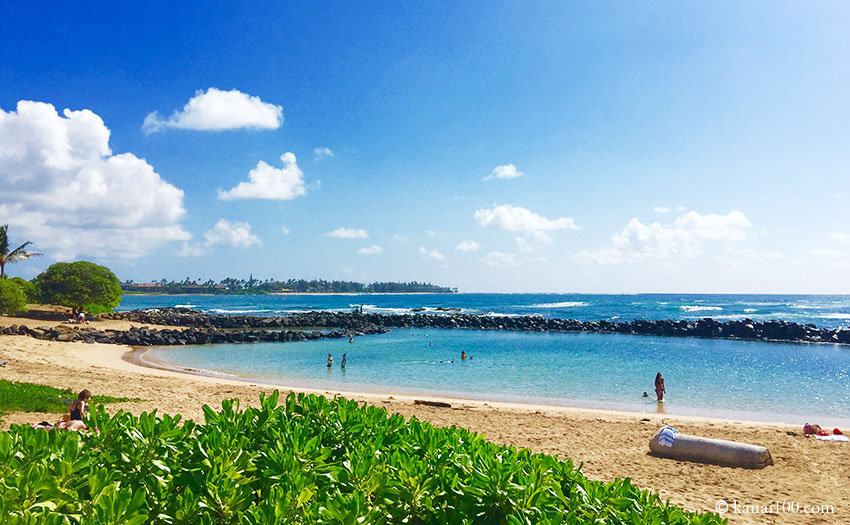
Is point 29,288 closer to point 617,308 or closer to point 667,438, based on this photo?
point 667,438

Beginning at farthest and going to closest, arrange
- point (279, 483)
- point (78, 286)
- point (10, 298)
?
point (78, 286), point (10, 298), point (279, 483)

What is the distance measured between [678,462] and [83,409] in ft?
38.2

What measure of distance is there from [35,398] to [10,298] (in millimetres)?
37630

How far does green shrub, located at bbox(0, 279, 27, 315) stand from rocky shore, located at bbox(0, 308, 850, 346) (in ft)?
23.9

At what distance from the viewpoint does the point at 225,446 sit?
113 inches

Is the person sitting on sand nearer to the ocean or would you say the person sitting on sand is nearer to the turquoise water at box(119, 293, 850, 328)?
the ocean

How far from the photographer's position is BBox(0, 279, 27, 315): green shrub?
39.9 meters

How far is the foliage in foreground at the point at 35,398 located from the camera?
35.3 feet

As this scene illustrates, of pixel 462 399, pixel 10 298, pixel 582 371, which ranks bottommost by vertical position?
pixel 582 371

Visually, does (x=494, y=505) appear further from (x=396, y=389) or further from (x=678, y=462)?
(x=396, y=389)

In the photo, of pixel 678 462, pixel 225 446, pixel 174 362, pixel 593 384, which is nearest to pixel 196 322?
pixel 174 362

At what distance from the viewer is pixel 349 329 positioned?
51.2 metres

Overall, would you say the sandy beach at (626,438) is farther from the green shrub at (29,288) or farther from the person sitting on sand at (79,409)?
the green shrub at (29,288)

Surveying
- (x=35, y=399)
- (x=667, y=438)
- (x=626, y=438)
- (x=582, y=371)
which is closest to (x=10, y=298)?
(x=35, y=399)
